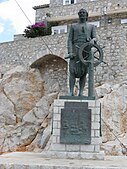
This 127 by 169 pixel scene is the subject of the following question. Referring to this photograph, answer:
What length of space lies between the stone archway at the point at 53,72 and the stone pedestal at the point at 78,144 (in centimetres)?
1065

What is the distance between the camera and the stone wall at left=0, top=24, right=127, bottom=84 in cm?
1636

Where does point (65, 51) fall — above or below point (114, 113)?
above

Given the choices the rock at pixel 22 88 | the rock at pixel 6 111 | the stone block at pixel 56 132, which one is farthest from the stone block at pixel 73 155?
the rock at pixel 22 88

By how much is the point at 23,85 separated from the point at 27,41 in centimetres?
278

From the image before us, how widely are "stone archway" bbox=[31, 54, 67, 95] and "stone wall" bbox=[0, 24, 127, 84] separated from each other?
0.54 m

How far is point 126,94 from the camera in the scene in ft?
48.0

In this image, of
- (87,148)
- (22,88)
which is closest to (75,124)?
(87,148)

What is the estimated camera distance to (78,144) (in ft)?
22.6

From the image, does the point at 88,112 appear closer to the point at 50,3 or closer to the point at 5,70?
the point at 5,70

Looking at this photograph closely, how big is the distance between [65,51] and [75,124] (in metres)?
11.0

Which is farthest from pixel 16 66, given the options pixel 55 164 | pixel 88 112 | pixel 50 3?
pixel 55 164

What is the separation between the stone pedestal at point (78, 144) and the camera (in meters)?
6.73

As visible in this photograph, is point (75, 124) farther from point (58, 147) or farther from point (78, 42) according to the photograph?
point (78, 42)

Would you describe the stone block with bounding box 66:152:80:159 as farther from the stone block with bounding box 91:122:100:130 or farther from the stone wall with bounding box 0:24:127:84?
the stone wall with bounding box 0:24:127:84
